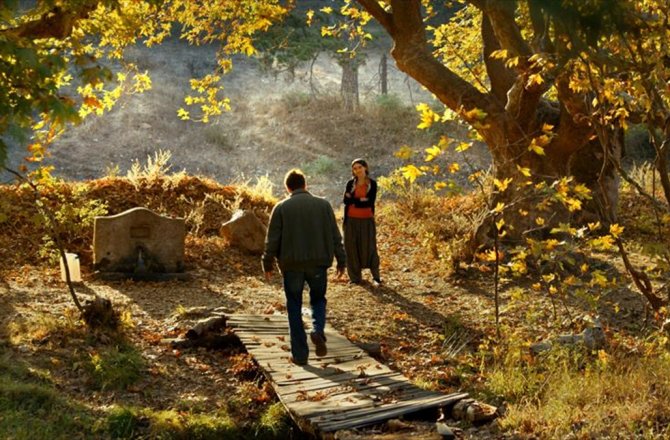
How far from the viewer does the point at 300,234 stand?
23.3ft

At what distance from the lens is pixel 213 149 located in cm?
2791

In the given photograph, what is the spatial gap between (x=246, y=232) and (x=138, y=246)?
2278 millimetres

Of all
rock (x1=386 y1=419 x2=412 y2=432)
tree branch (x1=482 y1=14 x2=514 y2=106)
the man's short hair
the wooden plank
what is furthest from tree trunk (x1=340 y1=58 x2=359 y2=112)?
rock (x1=386 y1=419 x2=412 y2=432)

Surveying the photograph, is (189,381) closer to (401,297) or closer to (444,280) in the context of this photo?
(401,297)

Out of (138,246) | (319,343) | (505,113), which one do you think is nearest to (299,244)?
(319,343)

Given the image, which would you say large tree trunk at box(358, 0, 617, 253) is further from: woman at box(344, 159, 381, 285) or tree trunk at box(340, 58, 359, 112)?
tree trunk at box(340, 58, 359, 112)

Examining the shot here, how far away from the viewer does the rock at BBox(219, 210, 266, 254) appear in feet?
44.1

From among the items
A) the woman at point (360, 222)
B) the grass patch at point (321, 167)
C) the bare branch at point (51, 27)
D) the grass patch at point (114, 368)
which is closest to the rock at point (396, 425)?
the grass patch at point (114, 368)

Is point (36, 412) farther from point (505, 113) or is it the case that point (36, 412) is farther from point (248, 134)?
point (248, 134)

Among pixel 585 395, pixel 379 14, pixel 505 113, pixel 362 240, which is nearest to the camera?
pixel 585 395

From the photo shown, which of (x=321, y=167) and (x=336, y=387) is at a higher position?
(x=321, y=167)

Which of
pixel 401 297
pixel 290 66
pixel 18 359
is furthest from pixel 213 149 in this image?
pixel 18 359

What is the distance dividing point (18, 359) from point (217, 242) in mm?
6452

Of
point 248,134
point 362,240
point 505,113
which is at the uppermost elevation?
point 248,134
